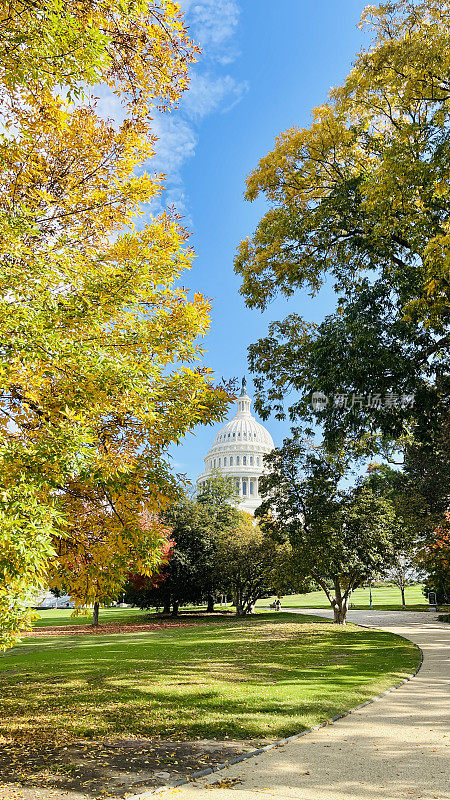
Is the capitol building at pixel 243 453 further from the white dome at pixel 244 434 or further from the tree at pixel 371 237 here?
the tree at pixel 371 237

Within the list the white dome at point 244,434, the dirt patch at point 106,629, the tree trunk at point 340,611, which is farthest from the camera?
the white dome at point 244,434

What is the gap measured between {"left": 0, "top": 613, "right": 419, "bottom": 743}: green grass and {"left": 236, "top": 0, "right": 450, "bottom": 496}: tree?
567 centimetres

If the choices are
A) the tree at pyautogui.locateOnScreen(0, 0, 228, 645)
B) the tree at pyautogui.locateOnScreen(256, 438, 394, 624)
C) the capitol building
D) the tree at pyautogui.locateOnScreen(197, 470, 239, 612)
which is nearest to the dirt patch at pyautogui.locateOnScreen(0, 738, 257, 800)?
the tree at pyautogui.locateOnScreen(0, 0, 228, 645)

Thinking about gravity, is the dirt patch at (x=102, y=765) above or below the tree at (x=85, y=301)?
below

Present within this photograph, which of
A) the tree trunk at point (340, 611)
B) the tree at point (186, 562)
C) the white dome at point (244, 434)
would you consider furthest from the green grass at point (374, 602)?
the white dome at point (244, 434)

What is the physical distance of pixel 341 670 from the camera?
1205 cm

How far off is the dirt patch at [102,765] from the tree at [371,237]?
7.62 m

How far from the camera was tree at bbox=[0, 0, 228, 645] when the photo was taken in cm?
489

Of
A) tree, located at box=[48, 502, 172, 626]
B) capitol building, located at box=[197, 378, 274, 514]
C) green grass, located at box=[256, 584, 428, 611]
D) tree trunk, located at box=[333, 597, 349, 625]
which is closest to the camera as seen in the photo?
tree, located at box=[48, 502, 172, 626]

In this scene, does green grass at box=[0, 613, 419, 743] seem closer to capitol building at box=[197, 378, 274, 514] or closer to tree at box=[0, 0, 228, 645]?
tree at box=[0, 0, 228, 645]

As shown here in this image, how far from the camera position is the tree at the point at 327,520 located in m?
22.8

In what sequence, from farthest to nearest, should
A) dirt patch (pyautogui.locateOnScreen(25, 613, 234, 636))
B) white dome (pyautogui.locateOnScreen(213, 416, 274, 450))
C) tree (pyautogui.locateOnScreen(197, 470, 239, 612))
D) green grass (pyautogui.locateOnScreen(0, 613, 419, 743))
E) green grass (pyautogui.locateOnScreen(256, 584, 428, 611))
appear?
white dome (pyautogui.locateOnScreen(213, 416, 274, 450)), green grass (pyautogui.locateOnScreen(256, 584, 428, 611)), tree (pyautogui.locateOnScreen(197, 470, 239, 612)), dirt patch (pyautogui.locateOnScreen(25, 613, 234, 636)), green grass (pyautogui.locateOnScreen(0, 613, 419, 743))

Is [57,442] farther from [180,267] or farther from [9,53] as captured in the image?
[9,53]

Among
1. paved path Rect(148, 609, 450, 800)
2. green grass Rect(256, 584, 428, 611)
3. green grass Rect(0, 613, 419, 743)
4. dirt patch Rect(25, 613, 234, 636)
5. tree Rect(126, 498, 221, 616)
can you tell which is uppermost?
tree Rect(126, 498, 221, 616)
